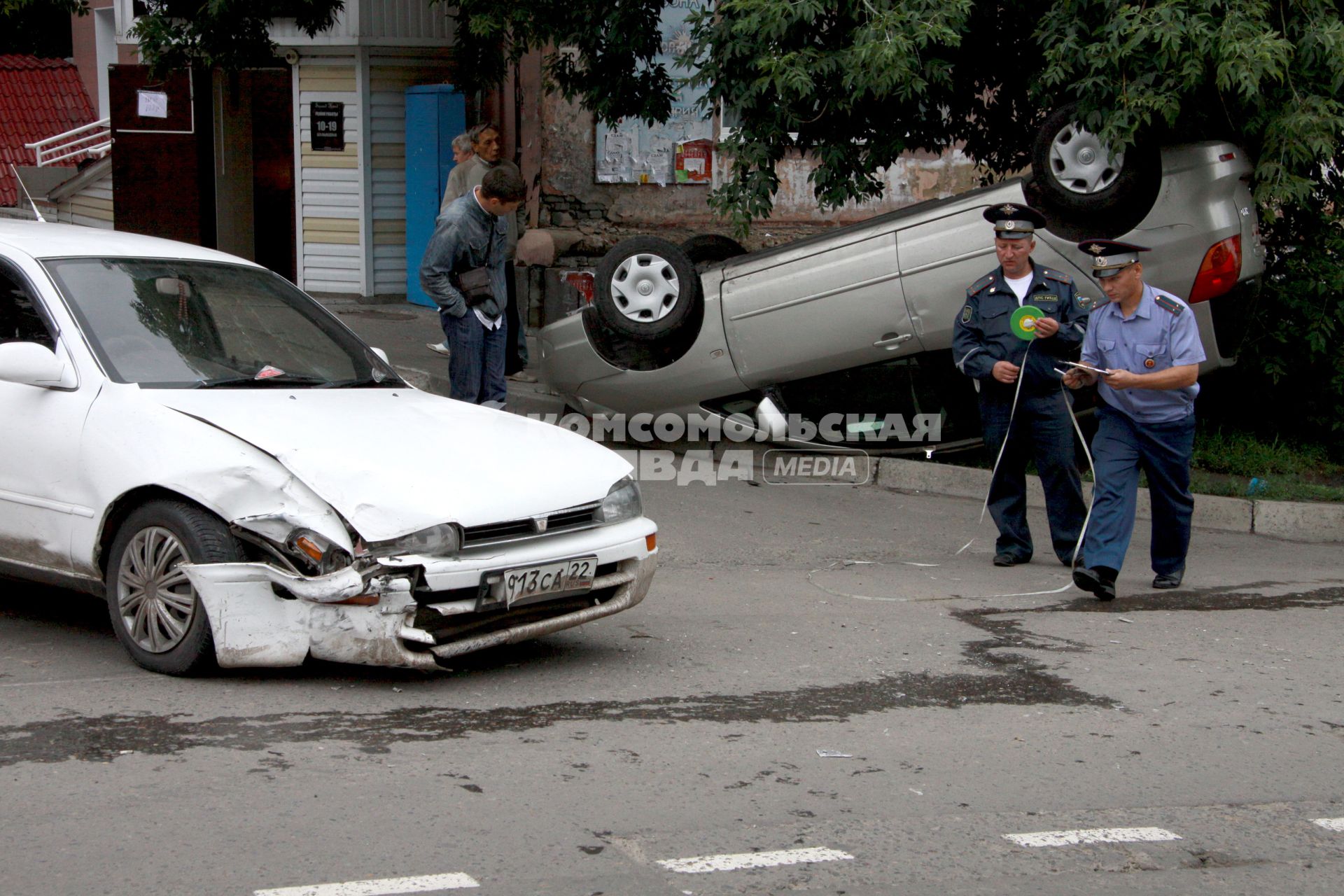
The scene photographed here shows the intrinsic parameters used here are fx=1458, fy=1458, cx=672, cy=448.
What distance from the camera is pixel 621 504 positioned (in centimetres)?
546

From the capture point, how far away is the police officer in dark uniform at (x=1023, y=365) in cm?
731

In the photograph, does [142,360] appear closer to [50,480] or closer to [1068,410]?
[50,480]

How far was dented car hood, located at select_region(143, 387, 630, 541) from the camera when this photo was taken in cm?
477

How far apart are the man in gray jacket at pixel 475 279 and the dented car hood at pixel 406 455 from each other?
2.72 m

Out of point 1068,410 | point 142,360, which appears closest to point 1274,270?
point 1068,410

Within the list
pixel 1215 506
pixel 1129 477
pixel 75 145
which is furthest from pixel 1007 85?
pixel 75 145

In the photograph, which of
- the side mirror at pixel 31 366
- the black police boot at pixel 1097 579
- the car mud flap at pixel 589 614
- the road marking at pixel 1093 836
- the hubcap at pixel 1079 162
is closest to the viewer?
the road marking at pixel 1093 836

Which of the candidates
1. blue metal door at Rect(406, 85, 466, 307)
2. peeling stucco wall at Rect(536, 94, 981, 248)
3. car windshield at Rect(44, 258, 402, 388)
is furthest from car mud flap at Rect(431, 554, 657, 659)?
blue metal door at Rect(406, 85, 466, 307)

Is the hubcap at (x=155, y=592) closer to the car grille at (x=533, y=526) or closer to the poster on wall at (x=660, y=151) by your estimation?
the car grille at (x=533, y=526)

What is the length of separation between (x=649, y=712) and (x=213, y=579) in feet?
4.96

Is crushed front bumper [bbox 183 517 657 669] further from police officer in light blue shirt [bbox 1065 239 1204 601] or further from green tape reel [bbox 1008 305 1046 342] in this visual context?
green tape reel [bbox 1008 305 1046 342]

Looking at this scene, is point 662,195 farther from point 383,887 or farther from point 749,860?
point 383,887

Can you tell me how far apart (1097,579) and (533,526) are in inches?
118

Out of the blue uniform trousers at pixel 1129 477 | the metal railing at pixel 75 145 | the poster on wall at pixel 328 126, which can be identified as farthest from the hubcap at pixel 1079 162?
the metal railing at pixel 75 145
